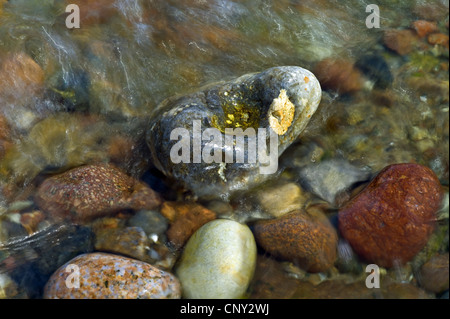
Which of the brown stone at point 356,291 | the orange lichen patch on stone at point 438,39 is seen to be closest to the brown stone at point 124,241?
the brown stone at point 356,291

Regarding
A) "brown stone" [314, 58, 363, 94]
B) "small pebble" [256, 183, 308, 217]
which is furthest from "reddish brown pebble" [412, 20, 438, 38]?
"small pebble" [256, 183, 308, 217]

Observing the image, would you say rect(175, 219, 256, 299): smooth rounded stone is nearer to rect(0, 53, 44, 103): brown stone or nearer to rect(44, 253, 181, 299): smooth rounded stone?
rect(44, 253, 181, 299): smooth rounded stone

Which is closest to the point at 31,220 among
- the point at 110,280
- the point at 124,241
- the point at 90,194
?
the point at 90,194

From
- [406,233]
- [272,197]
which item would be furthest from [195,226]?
[406,233]

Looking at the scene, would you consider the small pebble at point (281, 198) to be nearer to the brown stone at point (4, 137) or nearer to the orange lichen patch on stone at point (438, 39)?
the brown stone at point (4, 137)

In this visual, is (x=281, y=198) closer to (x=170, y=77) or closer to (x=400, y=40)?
(x=170, y=77)

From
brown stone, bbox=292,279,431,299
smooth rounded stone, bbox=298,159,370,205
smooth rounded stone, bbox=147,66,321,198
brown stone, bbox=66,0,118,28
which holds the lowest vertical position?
brown stone, bbox=292,279,431,299
